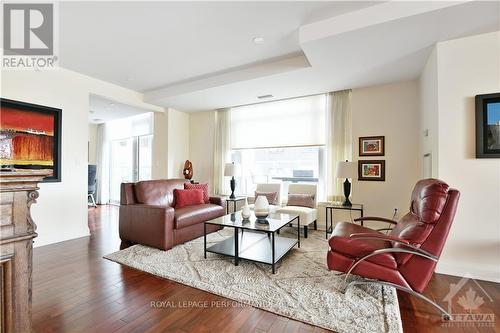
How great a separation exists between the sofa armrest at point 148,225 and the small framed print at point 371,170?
10.4ft

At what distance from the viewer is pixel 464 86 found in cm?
253

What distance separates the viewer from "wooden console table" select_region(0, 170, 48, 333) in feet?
3.57

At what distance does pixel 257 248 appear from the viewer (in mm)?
2971

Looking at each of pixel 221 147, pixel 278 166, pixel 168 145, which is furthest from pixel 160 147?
pixel 278 166

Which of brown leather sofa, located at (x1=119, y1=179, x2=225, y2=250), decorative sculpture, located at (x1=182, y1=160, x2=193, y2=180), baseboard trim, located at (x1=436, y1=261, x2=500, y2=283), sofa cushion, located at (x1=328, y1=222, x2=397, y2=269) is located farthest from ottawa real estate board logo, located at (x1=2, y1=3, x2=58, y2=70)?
baseboard trim, located at (x1=436, y1=261, x2=500, y2=283)

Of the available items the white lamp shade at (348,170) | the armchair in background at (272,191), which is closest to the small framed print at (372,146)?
the white lamp shade at (348,170)

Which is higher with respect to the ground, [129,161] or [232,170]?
[129,161]

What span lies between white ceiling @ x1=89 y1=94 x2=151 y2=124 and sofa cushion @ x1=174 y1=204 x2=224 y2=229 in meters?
2.97

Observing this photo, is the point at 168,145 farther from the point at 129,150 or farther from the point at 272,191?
the point at 272,191

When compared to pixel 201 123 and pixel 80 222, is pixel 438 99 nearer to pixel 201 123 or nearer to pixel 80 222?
pixel 201 123

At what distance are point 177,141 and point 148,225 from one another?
9.61 ft

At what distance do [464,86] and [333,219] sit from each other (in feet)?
8.85

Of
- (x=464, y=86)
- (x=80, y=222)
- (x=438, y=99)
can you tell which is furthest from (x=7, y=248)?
(x=464, y=86)

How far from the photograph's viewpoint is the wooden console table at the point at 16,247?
1088 millimetres
